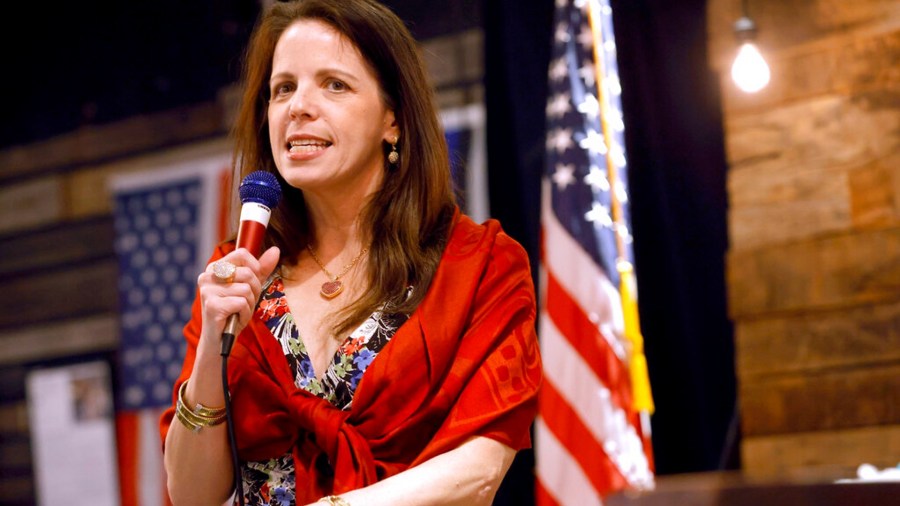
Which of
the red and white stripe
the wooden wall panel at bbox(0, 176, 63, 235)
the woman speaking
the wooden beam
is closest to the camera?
the woman speaking

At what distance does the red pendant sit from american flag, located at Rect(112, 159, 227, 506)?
134 inches

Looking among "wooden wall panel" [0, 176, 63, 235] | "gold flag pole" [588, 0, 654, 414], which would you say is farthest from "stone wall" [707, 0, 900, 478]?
"wooden wall panel" [0, 176, 63, 235]

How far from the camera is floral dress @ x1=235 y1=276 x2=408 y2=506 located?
160 cm

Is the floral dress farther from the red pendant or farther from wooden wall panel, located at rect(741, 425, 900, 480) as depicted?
wooden wall panel, located at rect(741, 425, 900, 480)

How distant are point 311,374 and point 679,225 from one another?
2.13m

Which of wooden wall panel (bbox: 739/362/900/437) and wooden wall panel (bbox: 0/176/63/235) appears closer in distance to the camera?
wooden wall panel (bbox: 739/362/900/437)

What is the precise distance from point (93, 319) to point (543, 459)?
3169mm

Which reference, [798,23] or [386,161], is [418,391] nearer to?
[386,161]

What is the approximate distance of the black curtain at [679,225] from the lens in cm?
345

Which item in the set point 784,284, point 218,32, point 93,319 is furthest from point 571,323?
point 93,319

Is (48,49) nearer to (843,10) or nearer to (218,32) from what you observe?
(218,32)

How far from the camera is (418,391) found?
1572 mm

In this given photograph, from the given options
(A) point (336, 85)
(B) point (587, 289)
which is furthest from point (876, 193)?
(A) point (336, 85)

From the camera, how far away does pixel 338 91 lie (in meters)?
1.70
